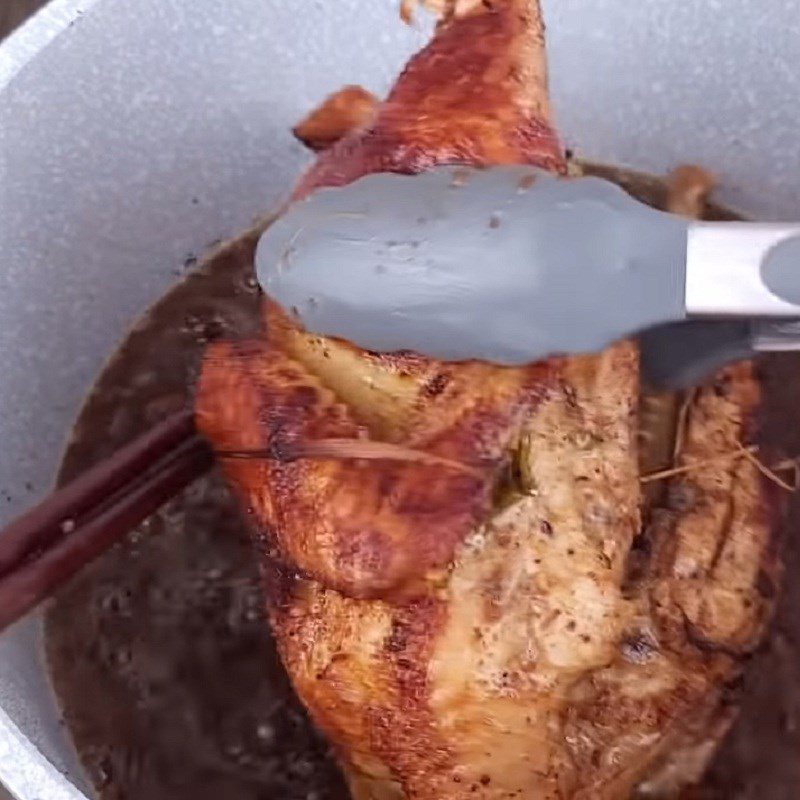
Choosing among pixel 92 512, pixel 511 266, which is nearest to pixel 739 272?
pixel 511 266

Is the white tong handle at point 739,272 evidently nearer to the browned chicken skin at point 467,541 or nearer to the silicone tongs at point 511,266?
the silicone tongs at point 511,266

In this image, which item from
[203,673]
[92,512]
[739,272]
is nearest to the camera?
[739,272]

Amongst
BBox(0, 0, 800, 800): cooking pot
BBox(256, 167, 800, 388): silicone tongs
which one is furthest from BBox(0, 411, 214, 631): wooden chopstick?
BBox(256, 167, 800, 388): silicone tongs

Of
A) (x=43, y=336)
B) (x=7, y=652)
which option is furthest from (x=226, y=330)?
(x=7, y=652)

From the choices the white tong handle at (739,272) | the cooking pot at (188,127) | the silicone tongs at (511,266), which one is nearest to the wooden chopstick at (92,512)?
the cooking pot at (188,127)

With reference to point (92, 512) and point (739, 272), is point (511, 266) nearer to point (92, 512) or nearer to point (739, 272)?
point (739, 272)

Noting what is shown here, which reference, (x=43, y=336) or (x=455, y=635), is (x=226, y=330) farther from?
(x=455, y=635)
